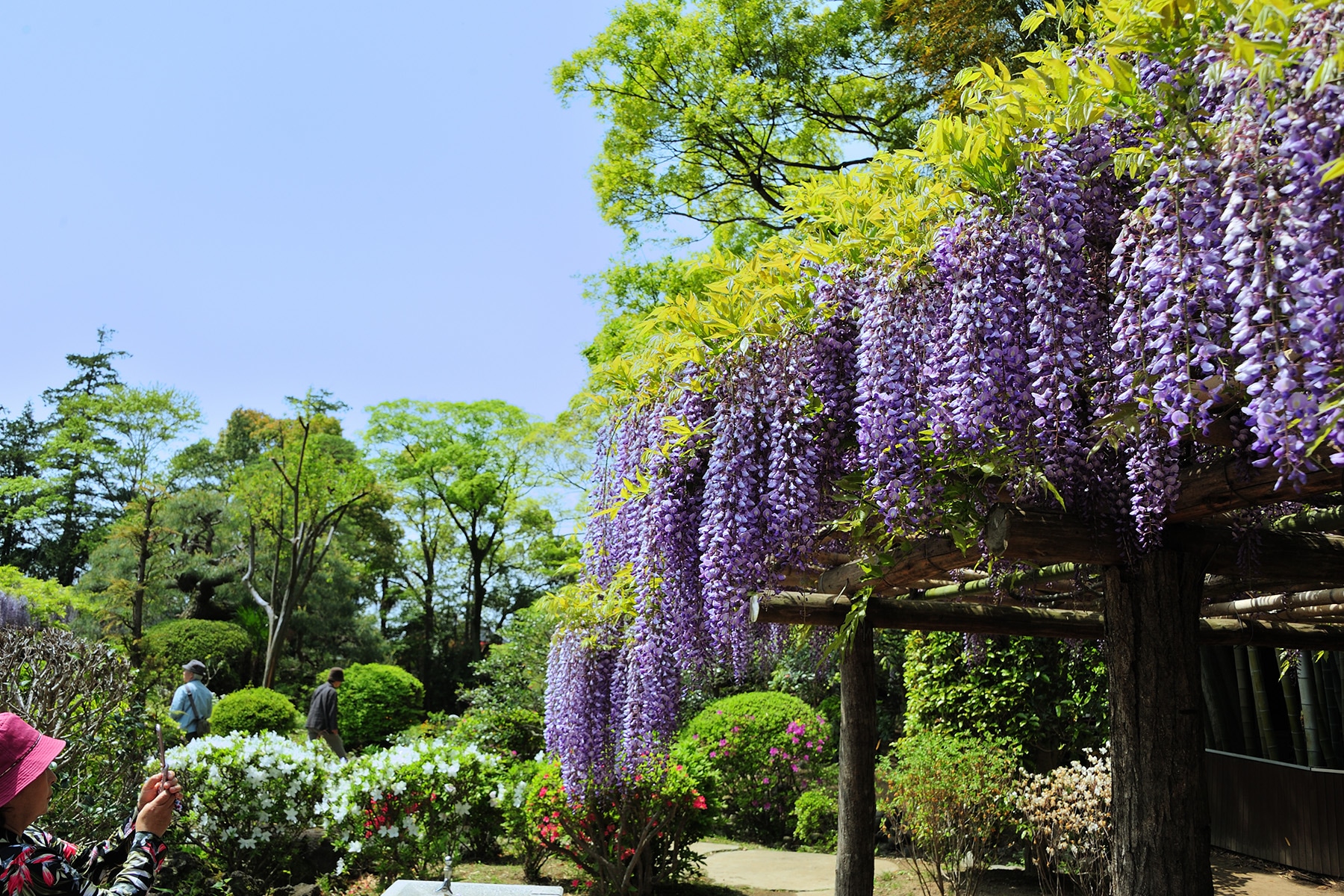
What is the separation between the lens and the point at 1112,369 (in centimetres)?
246

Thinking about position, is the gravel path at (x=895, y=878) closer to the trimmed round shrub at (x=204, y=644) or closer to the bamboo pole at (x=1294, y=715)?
the bamboo pole at (x=1294, y=715)

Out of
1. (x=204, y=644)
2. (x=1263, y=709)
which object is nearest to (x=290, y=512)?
(x=204, y=644)

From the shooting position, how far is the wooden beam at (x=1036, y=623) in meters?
4.88

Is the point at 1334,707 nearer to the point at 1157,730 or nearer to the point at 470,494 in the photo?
the point at 1157,730

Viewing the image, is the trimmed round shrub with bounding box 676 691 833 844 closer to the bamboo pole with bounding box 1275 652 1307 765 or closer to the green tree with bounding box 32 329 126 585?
the bamboo pole with bounding box 1275 652 1307 765

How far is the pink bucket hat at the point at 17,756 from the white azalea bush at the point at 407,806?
5104 millimetres

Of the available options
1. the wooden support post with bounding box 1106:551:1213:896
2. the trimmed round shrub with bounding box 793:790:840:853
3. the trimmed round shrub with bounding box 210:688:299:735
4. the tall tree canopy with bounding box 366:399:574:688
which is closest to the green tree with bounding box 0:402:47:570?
the tall tree canopy with bounding box 366:399:574:688

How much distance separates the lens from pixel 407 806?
7.14 m

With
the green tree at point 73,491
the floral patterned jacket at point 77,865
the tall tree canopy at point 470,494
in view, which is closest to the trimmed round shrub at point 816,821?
the floral patterned jacket at point 77,865

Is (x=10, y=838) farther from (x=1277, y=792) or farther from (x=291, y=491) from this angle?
(x=291, y=491)

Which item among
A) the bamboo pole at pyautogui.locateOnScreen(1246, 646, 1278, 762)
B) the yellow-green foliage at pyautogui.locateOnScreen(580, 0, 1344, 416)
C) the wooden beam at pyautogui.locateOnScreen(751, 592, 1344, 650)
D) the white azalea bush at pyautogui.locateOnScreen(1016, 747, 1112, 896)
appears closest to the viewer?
the yellow-green foliage at pyautogui.locateOnScreen(580, 0, 1344, 416)

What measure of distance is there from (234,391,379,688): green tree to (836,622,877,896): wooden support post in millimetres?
13901

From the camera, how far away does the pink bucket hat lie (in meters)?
2.25

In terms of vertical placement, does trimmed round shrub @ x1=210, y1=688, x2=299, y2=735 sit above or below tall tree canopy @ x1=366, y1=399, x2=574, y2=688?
below
